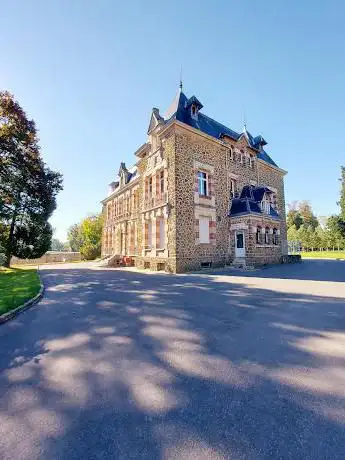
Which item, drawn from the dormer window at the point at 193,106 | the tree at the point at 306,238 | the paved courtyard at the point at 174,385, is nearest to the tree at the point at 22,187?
the dormer window at the point at 193,106

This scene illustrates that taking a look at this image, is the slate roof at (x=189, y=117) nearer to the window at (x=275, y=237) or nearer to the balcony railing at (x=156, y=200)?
the balcony railing at (x=156, y=200)

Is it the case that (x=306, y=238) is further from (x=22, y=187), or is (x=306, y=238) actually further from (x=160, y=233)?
(x=22, y=187)

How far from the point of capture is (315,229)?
178 ft

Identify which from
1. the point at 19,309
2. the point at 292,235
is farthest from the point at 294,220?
the point at 19,309

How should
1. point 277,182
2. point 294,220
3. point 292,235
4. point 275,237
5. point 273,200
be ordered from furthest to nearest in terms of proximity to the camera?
1. point 294,220
2. point 292,235
3. point 277,182
4. point 273,200
5. point 275,237

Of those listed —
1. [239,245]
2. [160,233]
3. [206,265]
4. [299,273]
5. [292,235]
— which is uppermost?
[292,235]

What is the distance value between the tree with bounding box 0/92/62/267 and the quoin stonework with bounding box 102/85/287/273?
7.92m

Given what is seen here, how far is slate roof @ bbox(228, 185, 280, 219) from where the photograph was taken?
699 inches

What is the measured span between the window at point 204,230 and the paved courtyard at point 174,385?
35.1 ft

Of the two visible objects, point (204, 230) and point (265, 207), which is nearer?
point (204, 230)

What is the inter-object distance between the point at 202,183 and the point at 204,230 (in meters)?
3.48

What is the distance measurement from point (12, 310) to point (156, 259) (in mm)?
11092

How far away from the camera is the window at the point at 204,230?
650 inches

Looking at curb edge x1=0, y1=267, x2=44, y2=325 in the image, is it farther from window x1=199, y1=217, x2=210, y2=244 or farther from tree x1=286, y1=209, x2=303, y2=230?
tree x1=286, y1=209, x2=303, y2=230
